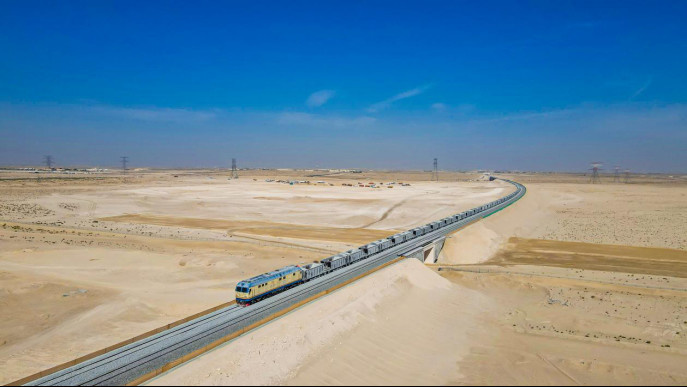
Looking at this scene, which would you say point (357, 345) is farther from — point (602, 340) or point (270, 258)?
point (270, 258)

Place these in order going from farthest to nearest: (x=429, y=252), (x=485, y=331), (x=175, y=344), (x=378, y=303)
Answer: (x=429, y=252) → (x=378, y=303) → (x=485, y=331) → (x=175, y=344)

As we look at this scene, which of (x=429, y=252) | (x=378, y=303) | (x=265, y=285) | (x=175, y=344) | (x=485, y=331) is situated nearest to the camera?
(x=175, y=344)

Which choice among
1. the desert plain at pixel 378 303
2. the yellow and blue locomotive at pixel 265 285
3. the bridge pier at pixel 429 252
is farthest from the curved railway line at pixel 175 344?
the bridge pier at pixel 429 252

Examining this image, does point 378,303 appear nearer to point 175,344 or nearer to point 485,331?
point 485,331


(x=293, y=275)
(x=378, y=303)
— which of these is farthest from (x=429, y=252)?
(x=293, y=275)

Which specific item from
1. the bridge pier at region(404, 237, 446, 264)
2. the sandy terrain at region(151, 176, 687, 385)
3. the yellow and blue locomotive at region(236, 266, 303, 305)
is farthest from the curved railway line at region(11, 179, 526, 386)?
the bridge pier at region(404, 237, 446, 264)

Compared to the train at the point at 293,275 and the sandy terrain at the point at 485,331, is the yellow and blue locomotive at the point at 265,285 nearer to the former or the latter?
the train at the point at 293,275

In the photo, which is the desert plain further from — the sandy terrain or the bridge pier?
the bridge pier
